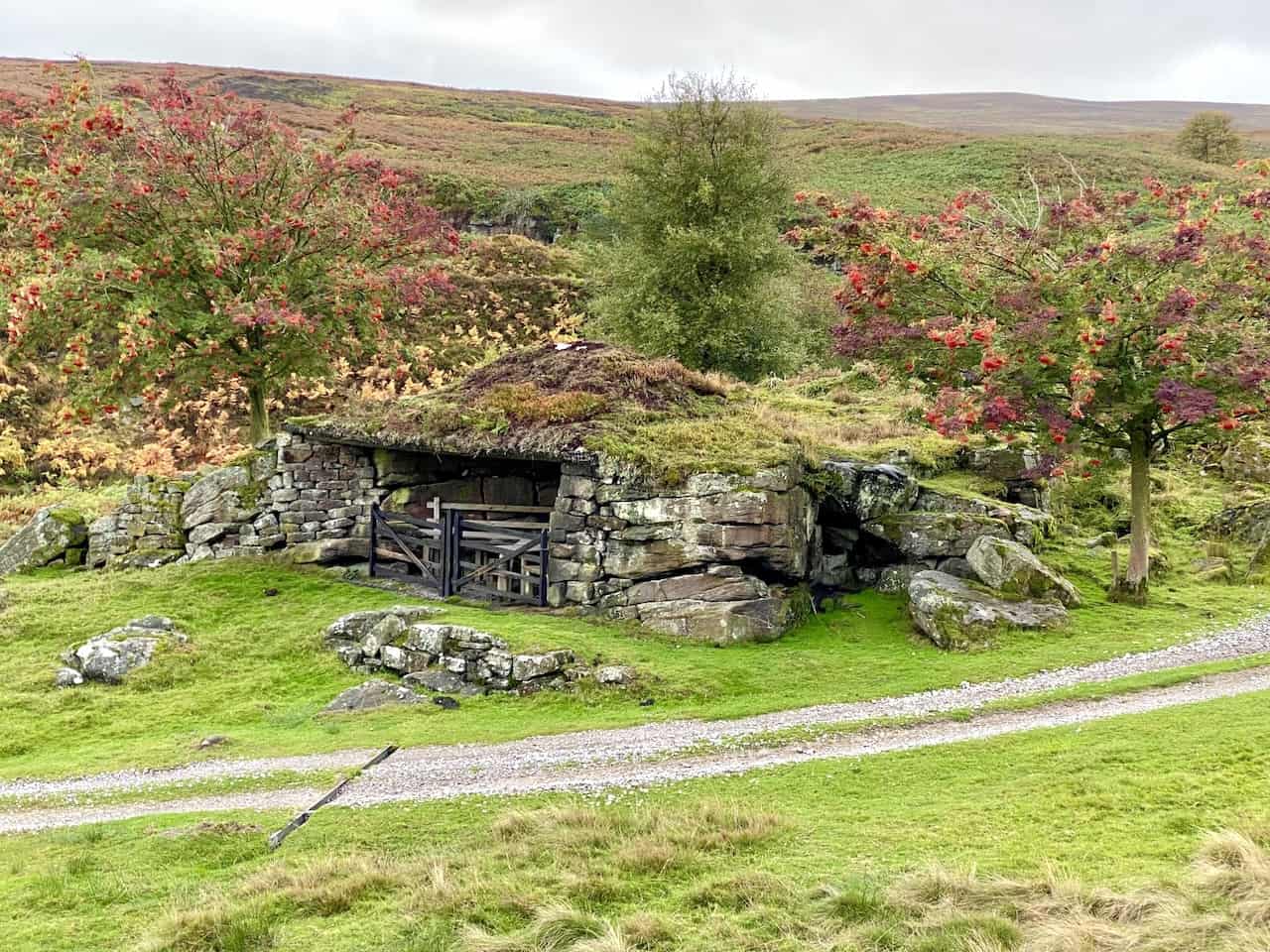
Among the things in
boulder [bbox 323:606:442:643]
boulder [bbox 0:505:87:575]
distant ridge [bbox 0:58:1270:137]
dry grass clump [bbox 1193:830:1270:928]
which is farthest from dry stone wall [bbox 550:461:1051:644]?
distant ridge [bbox 0:58:1270:137]

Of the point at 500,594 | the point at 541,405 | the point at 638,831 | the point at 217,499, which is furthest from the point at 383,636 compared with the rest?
the point at 638,831

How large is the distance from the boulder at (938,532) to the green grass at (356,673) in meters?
1.33

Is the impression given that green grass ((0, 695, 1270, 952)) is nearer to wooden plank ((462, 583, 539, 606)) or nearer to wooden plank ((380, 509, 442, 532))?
wooden plank ((462, 583, 539, 606))

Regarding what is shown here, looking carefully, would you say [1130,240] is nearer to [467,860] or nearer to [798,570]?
[798,570]

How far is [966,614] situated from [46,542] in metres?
22.4

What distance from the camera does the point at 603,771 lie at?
13.0m

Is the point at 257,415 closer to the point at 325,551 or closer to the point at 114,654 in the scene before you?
the point at 325,551

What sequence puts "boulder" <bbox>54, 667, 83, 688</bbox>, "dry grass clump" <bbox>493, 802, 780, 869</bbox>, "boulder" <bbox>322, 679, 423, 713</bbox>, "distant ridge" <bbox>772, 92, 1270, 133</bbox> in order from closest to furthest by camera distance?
"dry grass clump" <bbox>493, 802, 780, 869</bbox> < "boulder" <bbox>322, 679, 423, 713</bbox> < "boulder" <bbox>54, 667, 83, 688</bbox> < "distant ridge" <bbox>772, 92, 1270, 133</bbox>

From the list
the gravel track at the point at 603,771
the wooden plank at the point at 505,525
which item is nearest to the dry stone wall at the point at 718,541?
the wooden plank at the point at 505,525

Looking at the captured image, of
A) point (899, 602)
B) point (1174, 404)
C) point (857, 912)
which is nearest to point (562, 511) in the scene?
point (899, 602)

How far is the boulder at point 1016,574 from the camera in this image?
779 inches

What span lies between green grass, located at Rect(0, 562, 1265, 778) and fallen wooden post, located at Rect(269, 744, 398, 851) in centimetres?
67

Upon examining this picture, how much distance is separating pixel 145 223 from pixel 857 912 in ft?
77.5

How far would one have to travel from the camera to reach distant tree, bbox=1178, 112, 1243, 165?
7975cm
